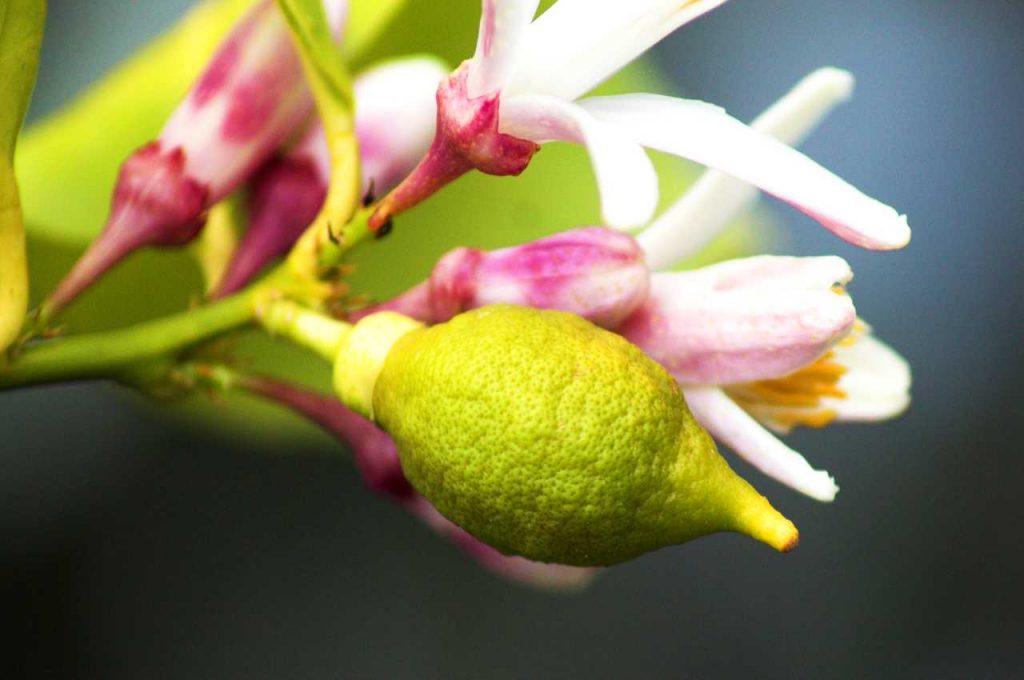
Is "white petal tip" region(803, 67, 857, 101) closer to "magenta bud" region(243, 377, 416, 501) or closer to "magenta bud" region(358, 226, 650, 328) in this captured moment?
"magenta bud" region(358, 226, 650, 328)

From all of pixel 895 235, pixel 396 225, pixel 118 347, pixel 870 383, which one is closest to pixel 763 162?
pixel 895 235

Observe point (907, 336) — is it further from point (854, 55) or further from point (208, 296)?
point (208, 296)

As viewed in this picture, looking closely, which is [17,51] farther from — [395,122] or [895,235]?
[895,235]

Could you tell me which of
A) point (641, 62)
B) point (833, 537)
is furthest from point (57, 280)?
point (833, 537)

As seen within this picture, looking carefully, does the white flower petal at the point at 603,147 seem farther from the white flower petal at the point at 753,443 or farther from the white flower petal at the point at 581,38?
the white flower petal at the point at 753,443

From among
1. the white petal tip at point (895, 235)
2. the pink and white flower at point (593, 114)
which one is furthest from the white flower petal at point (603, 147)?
the white petal tip at point (895, 235)

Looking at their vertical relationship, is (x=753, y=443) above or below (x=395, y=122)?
below
